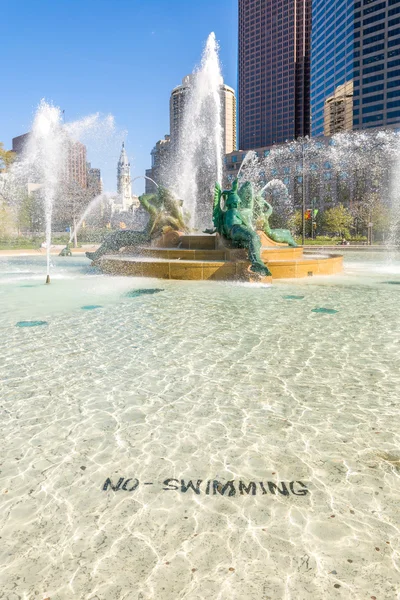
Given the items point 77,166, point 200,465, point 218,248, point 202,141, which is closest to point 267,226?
point 218,248

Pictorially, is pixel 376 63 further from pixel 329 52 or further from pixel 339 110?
pixel 329 52

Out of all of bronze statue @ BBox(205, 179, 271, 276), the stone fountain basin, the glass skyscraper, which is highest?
the glass skyscraper

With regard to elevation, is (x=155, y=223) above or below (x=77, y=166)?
below

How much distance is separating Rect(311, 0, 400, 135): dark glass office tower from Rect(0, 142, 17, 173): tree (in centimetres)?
8181

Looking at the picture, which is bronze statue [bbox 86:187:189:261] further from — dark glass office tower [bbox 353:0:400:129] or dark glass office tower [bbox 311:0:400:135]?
dark glass office tower [bbox 353:0:400:129]

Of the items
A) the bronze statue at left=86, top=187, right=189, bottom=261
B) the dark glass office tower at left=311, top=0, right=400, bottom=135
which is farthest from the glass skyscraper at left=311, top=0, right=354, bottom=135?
the bronze statue at left=86, top=187, right=189, bottom=261

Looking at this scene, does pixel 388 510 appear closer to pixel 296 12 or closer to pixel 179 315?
pixel 179 315

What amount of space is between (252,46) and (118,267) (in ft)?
614

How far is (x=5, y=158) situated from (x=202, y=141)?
54656 mm

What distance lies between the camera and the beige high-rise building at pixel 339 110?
376 feet

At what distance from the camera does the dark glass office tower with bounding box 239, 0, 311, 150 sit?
16700cm

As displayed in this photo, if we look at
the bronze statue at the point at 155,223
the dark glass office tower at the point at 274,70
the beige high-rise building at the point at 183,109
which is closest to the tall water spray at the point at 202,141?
the bronze statue at the point at 155,223

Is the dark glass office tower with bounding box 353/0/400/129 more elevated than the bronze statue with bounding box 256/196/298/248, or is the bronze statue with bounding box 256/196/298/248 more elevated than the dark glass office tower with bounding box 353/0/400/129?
the dark glass office tower with bounding box 353/0/400/129

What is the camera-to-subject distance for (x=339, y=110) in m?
122
